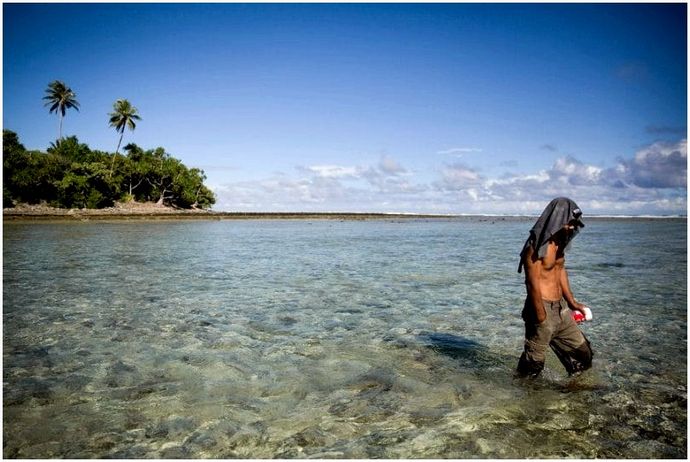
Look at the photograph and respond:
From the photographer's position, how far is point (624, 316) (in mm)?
8586

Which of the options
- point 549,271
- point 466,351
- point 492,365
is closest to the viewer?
point 549,271

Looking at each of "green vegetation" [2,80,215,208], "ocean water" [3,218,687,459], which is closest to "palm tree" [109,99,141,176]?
"green vegetation" [2,80,215,208]

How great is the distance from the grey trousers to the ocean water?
0.25 m

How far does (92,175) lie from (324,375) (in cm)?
6651

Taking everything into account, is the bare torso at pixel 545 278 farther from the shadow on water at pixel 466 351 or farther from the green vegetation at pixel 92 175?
the green vegetation at pixel 92 175

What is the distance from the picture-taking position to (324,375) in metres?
5.45

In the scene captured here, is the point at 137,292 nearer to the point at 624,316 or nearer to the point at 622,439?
the point at 622,439

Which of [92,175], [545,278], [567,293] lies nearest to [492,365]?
[567,293]

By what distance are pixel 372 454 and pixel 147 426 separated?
7.65ft

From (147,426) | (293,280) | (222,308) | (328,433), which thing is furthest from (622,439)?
(293,280)

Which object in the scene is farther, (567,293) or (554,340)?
(554,340)

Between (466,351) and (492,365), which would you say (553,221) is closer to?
(492,365)

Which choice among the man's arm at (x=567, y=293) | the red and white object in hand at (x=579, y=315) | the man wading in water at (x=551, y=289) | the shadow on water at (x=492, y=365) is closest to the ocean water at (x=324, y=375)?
the shadow on water at (x=492, y=365)

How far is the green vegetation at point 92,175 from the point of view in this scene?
2170 inches
